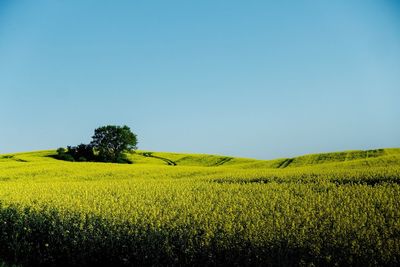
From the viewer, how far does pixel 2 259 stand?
1194 centimetres

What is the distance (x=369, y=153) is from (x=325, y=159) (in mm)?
4870

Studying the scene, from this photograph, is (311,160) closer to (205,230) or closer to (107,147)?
(205,230)

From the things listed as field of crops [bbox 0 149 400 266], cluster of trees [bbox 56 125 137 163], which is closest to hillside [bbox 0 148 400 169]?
cluster of trees [bbox 56 125 137 163]

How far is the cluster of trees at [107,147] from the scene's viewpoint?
250 ft

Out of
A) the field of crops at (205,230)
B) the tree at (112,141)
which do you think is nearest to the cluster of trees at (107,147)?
the tree at (112,141)

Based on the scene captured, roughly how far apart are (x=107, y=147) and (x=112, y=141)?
69.6 inches

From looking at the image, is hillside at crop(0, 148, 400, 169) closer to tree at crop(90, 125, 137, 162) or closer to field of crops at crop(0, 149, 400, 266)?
tree at crop(90, 125, 137, 162)

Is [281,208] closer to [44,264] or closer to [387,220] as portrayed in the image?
[387,220]

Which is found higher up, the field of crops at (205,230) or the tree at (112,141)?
the tree at (112,141)

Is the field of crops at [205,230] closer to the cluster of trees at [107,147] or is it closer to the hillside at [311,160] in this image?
the hillside at [311,160]

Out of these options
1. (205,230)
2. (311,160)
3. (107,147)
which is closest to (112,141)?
(107,147)

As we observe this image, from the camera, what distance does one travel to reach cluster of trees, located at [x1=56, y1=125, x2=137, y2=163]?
76312 millimetres

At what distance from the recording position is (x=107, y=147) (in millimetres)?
80188

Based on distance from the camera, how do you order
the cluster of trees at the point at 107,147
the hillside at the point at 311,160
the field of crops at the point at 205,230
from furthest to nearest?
the cluster of trees at the point at 107,147
the hillside at the point at 311,160
the field of crops at the point at 205,230
